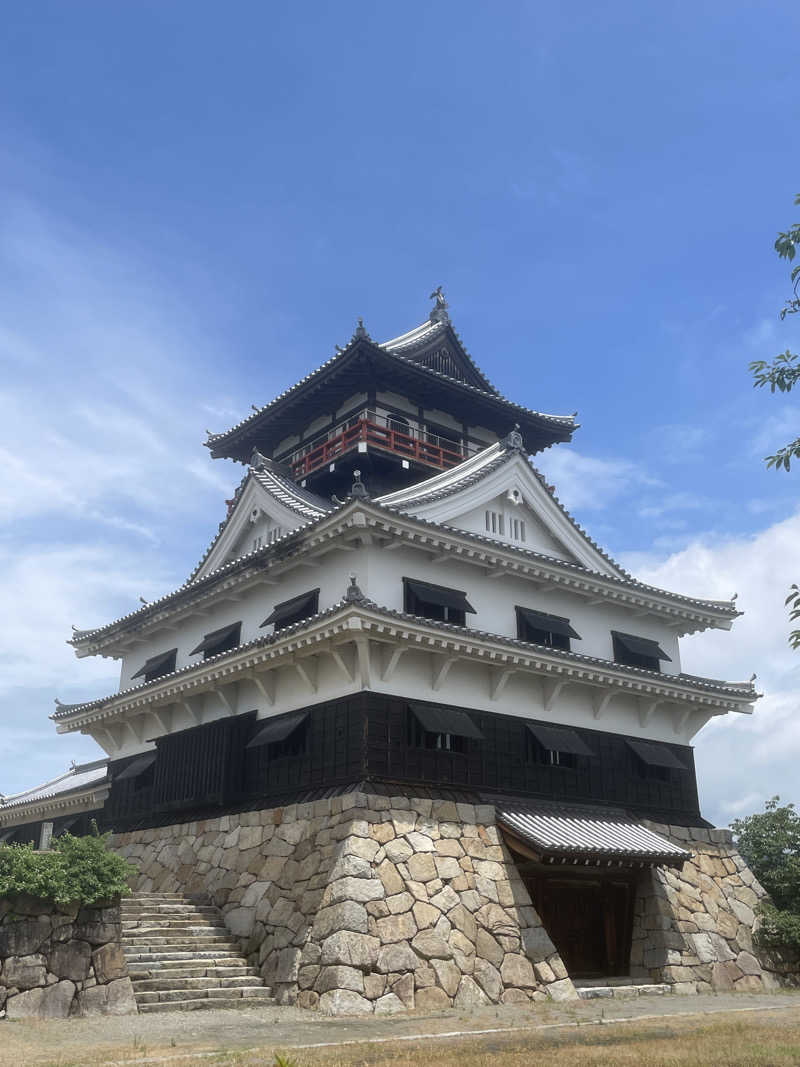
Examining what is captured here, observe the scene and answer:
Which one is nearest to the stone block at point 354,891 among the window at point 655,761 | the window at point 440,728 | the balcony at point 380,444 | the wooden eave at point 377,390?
the window at point 440,728

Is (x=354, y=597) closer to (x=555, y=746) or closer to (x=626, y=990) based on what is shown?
(x=555, y=746)

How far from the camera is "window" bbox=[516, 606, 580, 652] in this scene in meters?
24.6

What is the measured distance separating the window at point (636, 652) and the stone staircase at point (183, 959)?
13027 mm

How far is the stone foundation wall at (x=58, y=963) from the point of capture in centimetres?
1546

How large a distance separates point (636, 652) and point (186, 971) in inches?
587

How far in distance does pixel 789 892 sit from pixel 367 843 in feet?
45.5

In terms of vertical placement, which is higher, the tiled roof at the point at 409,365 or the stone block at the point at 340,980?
the tiled roof at the point at 409,365

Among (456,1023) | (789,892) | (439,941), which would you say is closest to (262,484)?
(439,941)

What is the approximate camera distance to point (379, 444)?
29.2 metres

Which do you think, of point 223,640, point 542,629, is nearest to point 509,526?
point 542,629

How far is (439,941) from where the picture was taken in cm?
1833

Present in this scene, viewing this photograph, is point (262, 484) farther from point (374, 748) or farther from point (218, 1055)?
point (218, 1055)

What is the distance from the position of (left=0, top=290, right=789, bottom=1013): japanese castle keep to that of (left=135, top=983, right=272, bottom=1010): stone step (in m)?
0.39

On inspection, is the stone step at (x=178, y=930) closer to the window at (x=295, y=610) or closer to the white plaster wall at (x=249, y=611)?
the white plaster wall at (x=249, y=611)
